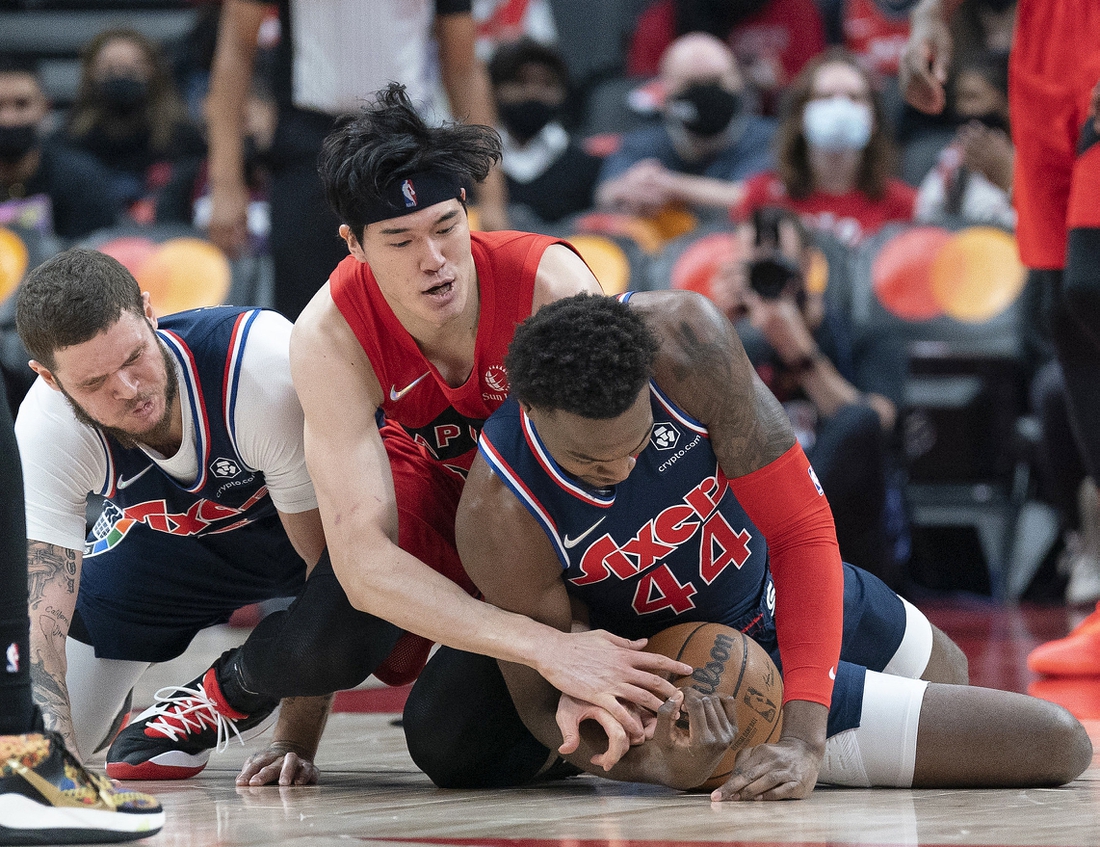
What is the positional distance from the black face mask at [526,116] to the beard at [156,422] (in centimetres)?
459

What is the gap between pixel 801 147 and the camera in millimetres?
6387

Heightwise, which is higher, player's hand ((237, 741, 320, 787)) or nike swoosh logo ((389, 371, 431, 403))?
nike swoosh logo ((389, 371, 431, 403))

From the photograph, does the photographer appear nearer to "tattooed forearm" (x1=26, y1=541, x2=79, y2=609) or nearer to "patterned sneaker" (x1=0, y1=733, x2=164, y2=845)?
"tattooed forearm" (x1=26, y1=541, x2=79, y2=609)

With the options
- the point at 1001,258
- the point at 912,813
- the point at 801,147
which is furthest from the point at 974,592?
the point at 912,813

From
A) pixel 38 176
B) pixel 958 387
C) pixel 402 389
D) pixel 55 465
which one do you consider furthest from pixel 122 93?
pixel 402 389

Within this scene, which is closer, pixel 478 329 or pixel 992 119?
pixel 478 329

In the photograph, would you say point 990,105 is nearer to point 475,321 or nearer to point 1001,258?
point 1001,258

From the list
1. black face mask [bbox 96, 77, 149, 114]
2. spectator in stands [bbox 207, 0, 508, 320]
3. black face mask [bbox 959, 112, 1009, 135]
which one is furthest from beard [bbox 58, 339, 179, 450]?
black face mask [bbox 96, 77, 149, 114]

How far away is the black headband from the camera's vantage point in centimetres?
275

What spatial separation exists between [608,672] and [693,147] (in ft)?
16.6

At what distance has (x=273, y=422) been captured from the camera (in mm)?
2908

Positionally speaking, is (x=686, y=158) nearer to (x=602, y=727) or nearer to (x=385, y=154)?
(x=385, y=154)

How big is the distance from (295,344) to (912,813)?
1.40 meters

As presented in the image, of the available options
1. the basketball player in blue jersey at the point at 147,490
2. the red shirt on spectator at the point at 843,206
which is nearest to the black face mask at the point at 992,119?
the red shirt on spectator at the point at 843,206
